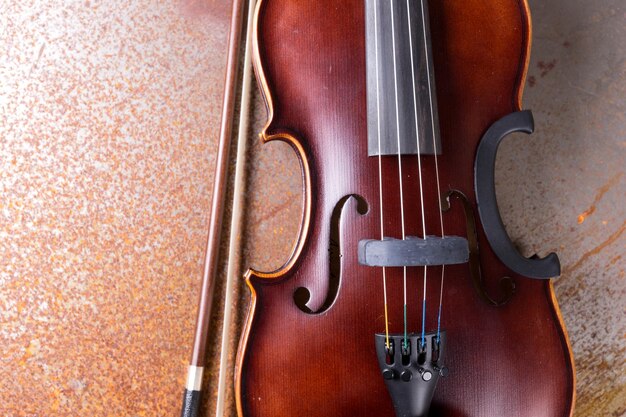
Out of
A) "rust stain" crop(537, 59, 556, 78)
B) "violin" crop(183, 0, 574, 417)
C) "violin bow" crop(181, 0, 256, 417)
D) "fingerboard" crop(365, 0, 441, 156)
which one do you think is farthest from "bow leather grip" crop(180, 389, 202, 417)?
"rust stain" crop(537, 59, 556, 78)

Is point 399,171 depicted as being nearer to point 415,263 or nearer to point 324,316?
point 415,263

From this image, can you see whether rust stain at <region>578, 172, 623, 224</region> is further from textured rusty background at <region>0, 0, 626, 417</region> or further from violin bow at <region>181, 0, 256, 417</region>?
violin bow at <region>181, 0, 256, 417</region>

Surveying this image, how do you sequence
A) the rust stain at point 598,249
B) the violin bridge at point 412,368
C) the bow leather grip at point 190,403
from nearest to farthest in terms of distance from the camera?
the violin bridge at point 412,368 < the bow leather grip at point 190,403 < the rust stain at point 598,249

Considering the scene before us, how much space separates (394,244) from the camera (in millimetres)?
855

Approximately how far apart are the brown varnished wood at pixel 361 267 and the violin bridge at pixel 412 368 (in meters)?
0.03

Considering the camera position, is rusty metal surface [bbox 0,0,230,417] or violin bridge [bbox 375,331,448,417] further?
rusty metal surface [bbox 0,0,230,417]

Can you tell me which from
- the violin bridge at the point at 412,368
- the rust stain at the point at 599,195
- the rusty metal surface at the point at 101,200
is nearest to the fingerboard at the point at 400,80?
the violin bridge at the point at 412,368

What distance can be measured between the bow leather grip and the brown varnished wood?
27cm

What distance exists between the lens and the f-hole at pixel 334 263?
906 millimetres

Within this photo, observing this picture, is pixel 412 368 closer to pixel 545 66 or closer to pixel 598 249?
pixel 598 249

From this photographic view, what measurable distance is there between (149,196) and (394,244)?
0.59 m

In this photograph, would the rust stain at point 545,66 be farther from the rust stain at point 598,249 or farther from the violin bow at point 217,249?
the violin bow at point 217,249

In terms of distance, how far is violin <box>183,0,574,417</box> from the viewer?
893 millimetres

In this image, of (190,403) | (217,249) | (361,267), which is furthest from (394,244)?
(190,403)
